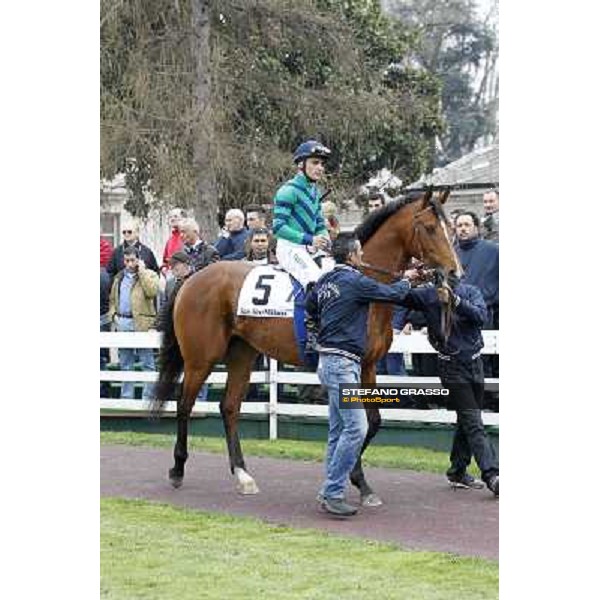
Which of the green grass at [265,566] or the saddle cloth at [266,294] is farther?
the saddle cloth at [266,294]

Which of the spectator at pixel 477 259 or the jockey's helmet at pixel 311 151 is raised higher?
the jockey's helmet at pixel 311 151

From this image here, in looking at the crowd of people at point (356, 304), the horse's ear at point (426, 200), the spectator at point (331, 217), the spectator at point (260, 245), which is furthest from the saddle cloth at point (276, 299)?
the spectator at point (260, 245)

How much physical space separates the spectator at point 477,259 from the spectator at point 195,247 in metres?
2.55

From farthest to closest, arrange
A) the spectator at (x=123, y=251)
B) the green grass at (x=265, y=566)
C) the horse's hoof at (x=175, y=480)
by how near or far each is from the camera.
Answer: the spectator at (x=123, y=251), the horse's hoof at (x=175, y=480), the green grass at (x=265, y=566)

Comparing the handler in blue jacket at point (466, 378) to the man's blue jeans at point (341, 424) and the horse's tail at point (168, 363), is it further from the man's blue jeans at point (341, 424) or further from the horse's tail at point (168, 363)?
the horse's tail at point (168, 363)

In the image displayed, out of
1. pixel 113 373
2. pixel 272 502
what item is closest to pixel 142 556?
pixel 272 502

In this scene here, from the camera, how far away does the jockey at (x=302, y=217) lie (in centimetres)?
827

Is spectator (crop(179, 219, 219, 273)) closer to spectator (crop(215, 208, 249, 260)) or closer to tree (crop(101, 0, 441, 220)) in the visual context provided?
spectator (crop(215, 208, 249, 260))

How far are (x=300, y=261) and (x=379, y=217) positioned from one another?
60cm
